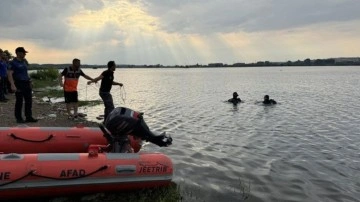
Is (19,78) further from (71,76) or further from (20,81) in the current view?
(71,76)

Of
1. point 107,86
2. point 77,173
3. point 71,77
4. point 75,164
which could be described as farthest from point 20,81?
point 77,173

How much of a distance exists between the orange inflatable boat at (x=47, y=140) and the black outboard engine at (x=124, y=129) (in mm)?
1129

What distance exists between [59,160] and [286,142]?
298 inches

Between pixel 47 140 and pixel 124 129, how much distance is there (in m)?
1.78

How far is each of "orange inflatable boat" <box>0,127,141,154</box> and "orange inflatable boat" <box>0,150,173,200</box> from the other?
1269 millimetres

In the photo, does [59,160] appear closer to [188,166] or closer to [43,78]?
[188,166]

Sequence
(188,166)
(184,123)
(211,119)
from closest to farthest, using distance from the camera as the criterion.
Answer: (188,166)
(184,123)
(211,119)

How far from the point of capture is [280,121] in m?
15.6

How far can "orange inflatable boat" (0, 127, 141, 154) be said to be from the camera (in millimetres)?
6980

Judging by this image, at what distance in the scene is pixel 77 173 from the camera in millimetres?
5789

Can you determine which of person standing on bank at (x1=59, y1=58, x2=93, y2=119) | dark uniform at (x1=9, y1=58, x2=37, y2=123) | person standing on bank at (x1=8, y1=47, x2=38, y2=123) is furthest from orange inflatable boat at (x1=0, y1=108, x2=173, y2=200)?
person standing on bank at (x1=59, y1=58, x2=93, y2=119)

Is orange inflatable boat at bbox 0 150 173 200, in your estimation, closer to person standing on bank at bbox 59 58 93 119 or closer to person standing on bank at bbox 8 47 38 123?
person standing on bank at bbox 8 47 38 123

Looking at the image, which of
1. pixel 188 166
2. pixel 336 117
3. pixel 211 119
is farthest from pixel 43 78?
pixel 188 166

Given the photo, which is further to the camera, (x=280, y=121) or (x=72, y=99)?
(x=280, y=121)
